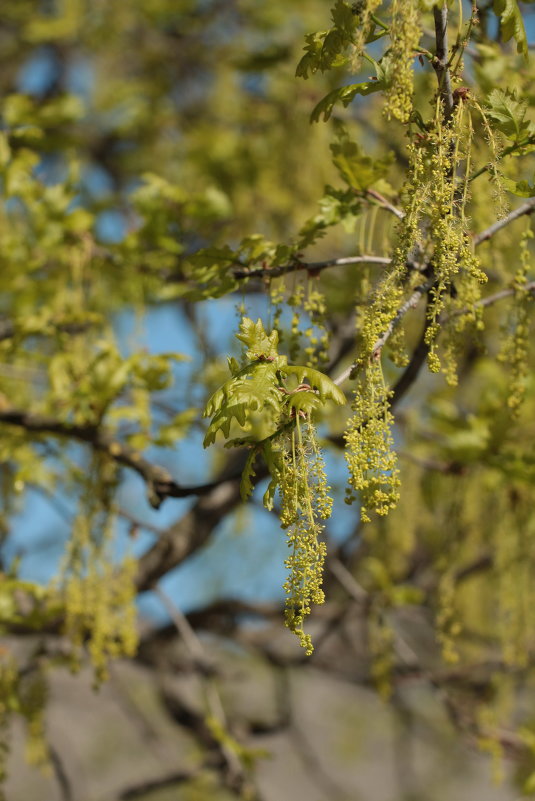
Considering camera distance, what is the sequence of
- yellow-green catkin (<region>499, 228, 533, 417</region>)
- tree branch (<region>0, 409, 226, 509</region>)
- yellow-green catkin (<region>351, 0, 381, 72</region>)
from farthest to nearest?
tree branch (<region>0, 409, 226, 509</region>)
yellow-green catkin (<region>499, 228, 533, 417</region>)
yellow-green catkin (<region>351, 0, 381, 72</region>)

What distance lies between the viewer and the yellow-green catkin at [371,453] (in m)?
1.30

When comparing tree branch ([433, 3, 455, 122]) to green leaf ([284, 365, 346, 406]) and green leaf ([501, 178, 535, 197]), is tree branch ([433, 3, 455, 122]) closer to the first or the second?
green leaf ([501, 178, 535, 197])

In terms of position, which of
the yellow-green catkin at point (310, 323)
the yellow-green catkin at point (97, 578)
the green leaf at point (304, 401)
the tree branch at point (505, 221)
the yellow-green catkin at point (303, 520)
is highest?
the tree branch at point (505, 221)

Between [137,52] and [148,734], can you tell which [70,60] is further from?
[148,734]

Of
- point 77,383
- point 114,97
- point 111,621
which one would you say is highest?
point 114,97

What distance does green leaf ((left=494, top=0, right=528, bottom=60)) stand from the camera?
1503 mm

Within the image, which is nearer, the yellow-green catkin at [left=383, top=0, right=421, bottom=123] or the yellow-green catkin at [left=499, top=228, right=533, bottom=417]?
the yellow-green catkin at [left=383, top=0, right=421, bottom=123]

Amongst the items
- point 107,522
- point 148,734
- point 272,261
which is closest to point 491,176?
point 272,261

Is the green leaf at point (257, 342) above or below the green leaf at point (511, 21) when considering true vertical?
below

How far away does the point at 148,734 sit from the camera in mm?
4512

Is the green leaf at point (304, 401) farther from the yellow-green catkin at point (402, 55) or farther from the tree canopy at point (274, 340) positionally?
the yellow-green catkin at point (402, 55)

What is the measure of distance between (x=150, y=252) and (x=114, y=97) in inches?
116

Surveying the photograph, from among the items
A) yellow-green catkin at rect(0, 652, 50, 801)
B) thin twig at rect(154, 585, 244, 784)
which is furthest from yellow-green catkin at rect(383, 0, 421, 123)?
thin twig at rect(154, 585, 244, 784)

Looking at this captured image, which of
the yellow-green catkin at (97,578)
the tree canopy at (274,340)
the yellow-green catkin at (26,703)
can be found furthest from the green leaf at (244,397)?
the yellow-green catkin at (26,703)
